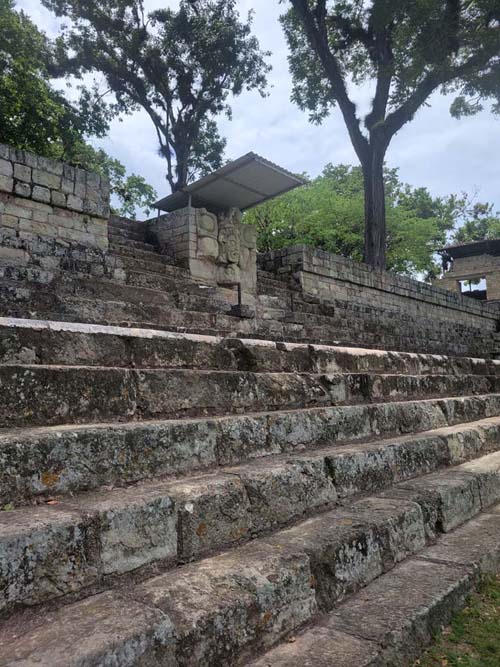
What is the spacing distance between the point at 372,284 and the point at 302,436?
10.9 m

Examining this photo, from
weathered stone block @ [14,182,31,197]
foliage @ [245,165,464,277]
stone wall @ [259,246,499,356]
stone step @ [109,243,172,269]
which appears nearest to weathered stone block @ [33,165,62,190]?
weathered stone block @ [14,182,31,197]

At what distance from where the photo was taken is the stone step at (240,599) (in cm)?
113

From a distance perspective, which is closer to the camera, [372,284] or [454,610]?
[454,610]

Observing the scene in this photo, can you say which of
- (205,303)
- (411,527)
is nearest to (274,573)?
(411,527)

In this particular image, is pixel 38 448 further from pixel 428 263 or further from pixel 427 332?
pixel 428 263

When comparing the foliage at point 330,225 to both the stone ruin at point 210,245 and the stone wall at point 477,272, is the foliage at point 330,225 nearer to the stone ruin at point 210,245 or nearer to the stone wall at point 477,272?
the stone wall at point 477,272

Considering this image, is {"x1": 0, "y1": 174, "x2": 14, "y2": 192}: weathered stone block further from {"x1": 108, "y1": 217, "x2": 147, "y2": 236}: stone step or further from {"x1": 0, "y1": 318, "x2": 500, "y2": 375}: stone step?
{"x1": 0, "y1": 318, "x2": 500, "y2": 375}: stone step

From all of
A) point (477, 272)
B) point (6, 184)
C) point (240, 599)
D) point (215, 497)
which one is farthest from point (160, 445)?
point (477, 272)

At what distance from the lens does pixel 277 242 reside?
81.4ft

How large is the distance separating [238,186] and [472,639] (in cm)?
975

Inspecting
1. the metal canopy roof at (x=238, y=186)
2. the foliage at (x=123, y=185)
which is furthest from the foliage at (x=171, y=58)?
the metal canopy roof at (x=238, y=186)

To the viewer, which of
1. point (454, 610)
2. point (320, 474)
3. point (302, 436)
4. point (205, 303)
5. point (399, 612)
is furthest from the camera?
point (205, 303)

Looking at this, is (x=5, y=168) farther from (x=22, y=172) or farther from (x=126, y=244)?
(x=126, y=244)

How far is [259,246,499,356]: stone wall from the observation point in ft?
29.1
